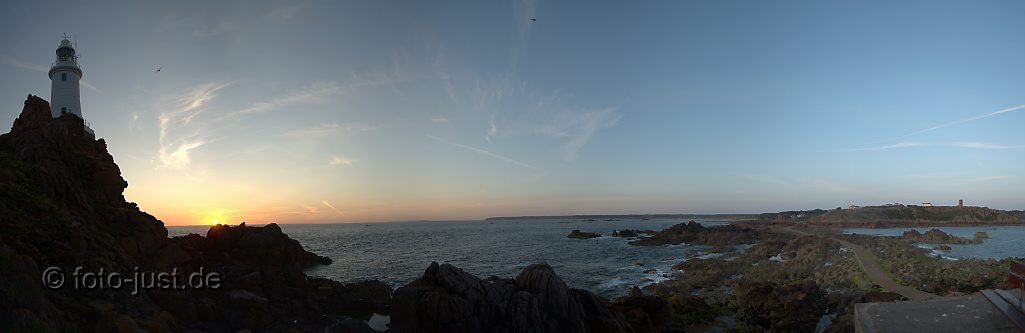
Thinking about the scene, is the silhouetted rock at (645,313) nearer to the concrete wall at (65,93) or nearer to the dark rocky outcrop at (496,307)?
Answer: the dark rocky outcrop at (496,307)

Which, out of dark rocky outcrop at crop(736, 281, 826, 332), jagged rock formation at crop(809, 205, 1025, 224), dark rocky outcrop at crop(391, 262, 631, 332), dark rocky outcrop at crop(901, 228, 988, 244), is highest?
dark rocky outcrop at crop(391, 262, 631, 332)

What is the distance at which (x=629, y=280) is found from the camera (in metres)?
36.9

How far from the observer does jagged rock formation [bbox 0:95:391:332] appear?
1242 cm

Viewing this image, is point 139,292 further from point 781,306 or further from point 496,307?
point 781,306

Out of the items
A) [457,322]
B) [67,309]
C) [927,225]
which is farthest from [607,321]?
[927,225]

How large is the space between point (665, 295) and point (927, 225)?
13407 cm

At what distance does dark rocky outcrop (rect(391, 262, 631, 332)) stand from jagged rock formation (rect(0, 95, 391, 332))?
587 centimetres

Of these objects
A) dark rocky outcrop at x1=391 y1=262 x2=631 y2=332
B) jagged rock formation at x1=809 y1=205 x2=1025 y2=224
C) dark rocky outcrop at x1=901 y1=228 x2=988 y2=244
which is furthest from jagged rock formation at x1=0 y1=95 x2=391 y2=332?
jagged rock formation at x1=809 y1=205 x2=1025 y2=224

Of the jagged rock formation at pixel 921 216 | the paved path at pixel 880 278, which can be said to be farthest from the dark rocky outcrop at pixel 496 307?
→ the jagged rock formation at pixel 921 216

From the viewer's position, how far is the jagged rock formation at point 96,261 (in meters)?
12.4

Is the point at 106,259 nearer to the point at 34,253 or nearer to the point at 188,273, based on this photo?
the point at 34,253

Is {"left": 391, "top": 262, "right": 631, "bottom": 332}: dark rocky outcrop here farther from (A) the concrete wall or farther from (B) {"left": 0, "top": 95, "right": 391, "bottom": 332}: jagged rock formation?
(A) the concrete wall

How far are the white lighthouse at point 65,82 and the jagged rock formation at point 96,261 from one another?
1122cm

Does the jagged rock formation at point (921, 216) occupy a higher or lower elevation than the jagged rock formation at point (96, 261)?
lower
